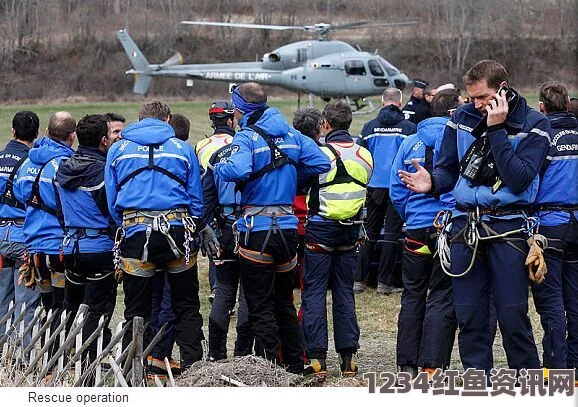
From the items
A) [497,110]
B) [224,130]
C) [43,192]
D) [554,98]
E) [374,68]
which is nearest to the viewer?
[497,110]

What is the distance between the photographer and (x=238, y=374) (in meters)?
6.64

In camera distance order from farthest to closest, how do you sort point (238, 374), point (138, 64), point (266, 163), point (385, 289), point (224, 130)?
point (138, 64) → point (385, 289) → point (224, 130) → point (266, 163) → point (238, 374)

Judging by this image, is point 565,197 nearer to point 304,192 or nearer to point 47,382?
point 304,192

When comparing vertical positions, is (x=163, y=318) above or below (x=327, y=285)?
below

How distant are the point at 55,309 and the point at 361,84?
20854 mm

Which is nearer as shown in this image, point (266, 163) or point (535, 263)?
point (535, 263)

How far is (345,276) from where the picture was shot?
793 centimetres

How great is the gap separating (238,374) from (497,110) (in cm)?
236

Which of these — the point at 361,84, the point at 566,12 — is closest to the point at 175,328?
the point at 361,84

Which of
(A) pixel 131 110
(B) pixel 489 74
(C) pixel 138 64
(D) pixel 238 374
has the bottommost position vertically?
(A) pixel 131 110

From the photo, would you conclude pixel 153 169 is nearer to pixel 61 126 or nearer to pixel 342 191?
pixel 61 126

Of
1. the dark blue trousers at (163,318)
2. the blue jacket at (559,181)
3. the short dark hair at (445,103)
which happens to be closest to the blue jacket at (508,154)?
the blue jacket at (559,181)

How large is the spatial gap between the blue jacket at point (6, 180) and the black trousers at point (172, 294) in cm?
163

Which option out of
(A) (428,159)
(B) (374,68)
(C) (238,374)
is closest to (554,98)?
(A) (428,159)
